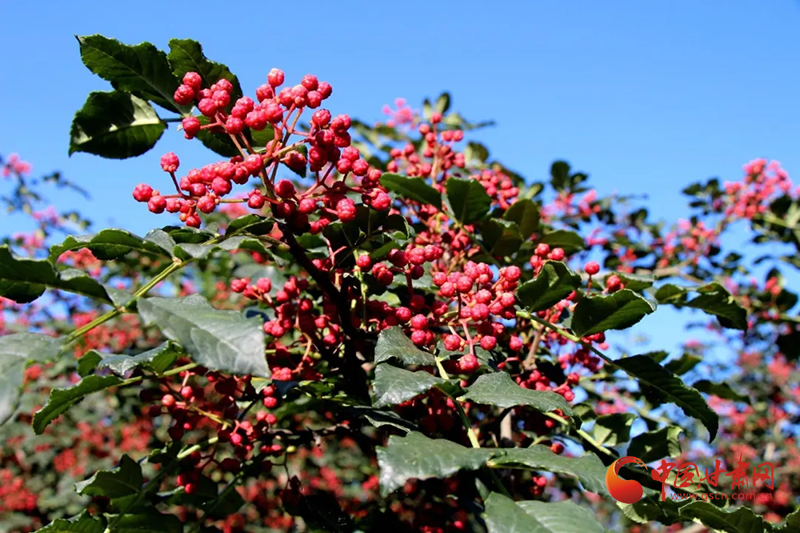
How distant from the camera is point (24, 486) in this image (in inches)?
199

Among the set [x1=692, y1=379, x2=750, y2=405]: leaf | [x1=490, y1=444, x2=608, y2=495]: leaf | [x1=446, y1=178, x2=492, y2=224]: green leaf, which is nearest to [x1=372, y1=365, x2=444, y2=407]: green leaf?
[x1=490, y1=444, x2=608, y2=495]: leaf

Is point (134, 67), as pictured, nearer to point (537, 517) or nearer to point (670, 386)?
point (537, 517)

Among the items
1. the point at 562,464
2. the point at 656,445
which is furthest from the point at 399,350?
the point at 656,445

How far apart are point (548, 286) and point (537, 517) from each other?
55 cm

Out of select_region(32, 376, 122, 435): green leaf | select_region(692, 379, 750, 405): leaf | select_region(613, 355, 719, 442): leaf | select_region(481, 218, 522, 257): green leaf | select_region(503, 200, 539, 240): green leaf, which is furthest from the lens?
select_region(692, 379, 750, 405): leaf

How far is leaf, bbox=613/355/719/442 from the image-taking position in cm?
147

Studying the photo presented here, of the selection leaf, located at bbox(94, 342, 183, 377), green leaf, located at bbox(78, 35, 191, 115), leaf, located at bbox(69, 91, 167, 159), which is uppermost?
green leaf, located at bbox(78, 35, 191, 115)

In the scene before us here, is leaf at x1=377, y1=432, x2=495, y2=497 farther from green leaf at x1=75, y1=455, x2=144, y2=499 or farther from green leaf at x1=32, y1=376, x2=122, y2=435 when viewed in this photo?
green leaf at x1=75, y1=455, x2=144, y2=499

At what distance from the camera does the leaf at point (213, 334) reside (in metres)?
0.93

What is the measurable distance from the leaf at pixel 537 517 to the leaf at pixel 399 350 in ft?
0.94

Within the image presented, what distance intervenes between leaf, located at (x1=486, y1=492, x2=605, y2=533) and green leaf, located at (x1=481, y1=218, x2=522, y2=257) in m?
0.96

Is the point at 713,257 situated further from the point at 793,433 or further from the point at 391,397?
the point at 793,433

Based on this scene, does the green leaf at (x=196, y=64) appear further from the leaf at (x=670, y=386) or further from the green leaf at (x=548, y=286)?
the leaf at (x=670, y=386)

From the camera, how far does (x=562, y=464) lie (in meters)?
1.08
